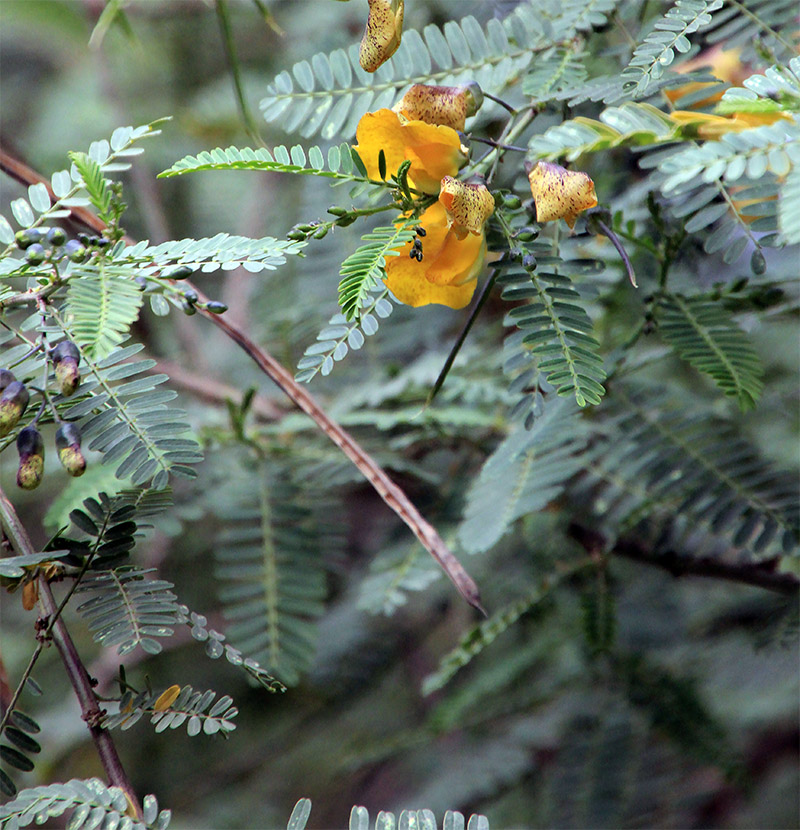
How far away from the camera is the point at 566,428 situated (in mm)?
623

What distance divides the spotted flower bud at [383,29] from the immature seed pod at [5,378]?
0.28 metres

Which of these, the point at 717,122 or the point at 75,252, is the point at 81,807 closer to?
the point at 75,252

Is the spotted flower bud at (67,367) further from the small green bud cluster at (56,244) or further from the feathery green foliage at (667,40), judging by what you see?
the feathery green foliage at (667,40)

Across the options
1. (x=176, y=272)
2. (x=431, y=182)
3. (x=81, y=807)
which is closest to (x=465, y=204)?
(x=431, y=182)

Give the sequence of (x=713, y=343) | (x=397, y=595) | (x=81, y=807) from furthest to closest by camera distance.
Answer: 1. (x=397, y=595)
2. (x=713, y=343)
3. (x=81, y=807)

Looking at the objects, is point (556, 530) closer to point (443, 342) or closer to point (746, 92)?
point (443, 342)

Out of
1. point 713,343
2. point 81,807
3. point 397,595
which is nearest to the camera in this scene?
point 81,807

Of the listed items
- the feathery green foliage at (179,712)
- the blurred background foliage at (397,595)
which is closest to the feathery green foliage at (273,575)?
the blurred background foliage at (397,595)

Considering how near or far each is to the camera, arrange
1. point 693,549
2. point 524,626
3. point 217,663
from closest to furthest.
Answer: point 693,549 → point 524,626 → point 217,663

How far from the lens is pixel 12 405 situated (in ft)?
1.32

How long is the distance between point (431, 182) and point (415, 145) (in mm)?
22

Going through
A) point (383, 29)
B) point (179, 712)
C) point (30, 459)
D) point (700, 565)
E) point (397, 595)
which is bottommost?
point (700, 565)

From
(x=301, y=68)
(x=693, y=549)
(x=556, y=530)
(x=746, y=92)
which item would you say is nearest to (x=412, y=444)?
(x=556, y=530)

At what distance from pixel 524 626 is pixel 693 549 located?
34 cm
